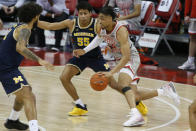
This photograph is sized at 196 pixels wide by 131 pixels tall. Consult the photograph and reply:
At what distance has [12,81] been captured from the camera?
5.34 metres

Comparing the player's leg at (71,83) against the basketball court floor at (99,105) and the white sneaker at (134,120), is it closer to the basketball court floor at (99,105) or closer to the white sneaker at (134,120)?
the basketball court floor at (99,105)

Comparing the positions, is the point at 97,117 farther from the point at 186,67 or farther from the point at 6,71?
the point at 186,67

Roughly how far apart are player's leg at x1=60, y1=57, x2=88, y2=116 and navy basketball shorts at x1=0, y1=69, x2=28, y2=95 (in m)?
1.24

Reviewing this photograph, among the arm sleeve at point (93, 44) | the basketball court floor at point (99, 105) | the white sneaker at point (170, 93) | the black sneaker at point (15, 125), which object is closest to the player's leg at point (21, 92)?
the black sneaker at point (15, 125)

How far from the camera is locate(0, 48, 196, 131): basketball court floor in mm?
6000

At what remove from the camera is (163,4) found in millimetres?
12062

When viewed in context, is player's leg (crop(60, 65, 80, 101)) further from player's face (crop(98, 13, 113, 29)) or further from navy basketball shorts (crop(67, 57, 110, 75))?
player's face (crop(98, 13, 113, 29))

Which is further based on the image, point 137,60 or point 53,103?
point 53,103

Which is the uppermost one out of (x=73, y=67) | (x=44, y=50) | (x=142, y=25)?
(x=73, y=67)

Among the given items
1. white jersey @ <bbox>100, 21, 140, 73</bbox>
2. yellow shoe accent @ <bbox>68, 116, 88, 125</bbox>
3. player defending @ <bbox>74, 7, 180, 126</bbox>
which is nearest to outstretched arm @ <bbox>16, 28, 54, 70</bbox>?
player defending @ <bbox>74, 7, 180, 126</bbox>

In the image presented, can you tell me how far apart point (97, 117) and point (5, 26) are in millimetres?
7507

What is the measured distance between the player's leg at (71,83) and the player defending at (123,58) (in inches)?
10.5

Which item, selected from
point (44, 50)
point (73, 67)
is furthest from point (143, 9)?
point (73, 67)

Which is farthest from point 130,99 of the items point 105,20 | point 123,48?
point 105,20
